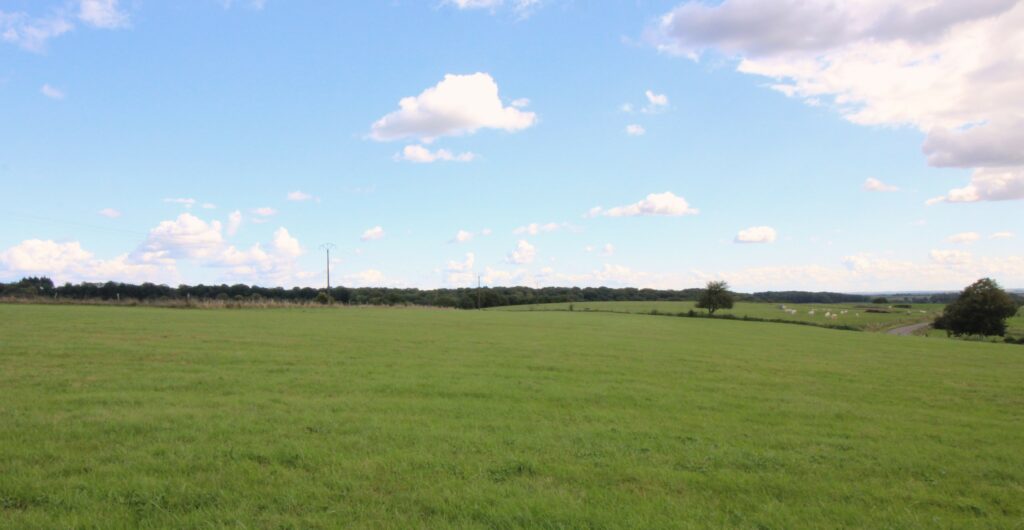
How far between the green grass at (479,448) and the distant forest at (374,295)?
5792 cm

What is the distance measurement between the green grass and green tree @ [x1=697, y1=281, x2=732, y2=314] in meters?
80.4

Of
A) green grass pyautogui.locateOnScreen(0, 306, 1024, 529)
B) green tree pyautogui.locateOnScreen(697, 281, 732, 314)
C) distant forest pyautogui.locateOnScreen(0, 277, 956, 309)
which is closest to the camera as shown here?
green grass pyautogui.locateOnScreen(0, 306, 1024, 529)

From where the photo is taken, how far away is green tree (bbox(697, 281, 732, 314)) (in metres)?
94.8

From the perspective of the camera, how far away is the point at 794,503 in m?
6.52

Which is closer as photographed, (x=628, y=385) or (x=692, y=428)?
(x=692, y=428)

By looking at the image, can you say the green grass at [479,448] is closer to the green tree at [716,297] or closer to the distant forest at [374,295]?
the distant forest at [374,295]

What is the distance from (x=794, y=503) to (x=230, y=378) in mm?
12502

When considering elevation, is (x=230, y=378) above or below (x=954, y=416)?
above

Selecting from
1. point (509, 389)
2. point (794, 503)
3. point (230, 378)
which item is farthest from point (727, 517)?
point (230, 378)

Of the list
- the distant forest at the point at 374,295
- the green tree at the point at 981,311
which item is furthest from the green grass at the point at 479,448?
the green tree at the point at 981,311

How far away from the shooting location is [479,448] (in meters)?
8.20

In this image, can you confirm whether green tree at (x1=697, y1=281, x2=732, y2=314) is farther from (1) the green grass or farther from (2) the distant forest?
(1) the green grass

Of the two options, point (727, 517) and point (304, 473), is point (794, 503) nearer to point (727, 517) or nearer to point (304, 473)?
point (727, 517)

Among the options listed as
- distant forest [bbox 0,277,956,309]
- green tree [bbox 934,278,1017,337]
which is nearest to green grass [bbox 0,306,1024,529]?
distant forest [bbox 0,277,956,309]
